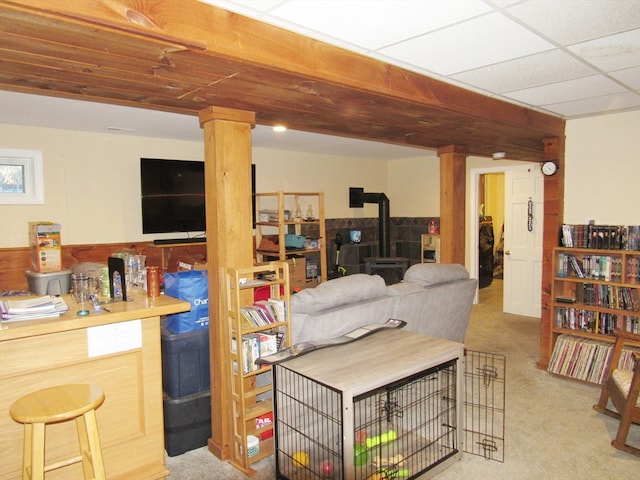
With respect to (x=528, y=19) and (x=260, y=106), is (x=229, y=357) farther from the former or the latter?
(x=528, y=19)

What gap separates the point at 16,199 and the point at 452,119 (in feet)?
13.5

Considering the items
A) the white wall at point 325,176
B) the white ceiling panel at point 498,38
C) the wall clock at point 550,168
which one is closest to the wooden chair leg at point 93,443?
the white ceiling panel at point 498,38

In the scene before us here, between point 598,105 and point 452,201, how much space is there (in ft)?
4.97

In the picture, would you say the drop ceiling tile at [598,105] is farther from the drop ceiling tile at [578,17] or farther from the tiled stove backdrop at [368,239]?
the tiled stove backdrop at [368,239]

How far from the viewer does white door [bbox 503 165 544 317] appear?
6020mm

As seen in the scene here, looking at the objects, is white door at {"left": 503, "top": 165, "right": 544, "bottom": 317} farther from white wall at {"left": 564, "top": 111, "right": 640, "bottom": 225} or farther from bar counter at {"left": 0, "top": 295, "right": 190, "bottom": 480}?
bar counter at {"left": 0, "top": 295, "right": 190, "bottom": 480}

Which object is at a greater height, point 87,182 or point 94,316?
point 87,182

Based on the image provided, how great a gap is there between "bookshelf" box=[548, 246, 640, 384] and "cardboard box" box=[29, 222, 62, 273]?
410cm

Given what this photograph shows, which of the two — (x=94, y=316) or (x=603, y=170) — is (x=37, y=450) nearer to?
(x=94, y=316)

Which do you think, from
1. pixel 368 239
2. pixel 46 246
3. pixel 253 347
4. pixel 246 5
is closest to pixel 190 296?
pixel 253 347

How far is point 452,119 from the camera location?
3248 mm

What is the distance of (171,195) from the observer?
5.22m

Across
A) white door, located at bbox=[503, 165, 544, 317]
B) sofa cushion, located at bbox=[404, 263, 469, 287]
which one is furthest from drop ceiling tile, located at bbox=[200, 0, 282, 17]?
white door, located at bbox=[503, 165, 544, 317]

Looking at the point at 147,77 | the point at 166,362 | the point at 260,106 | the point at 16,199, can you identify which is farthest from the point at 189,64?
the point at 16,199
